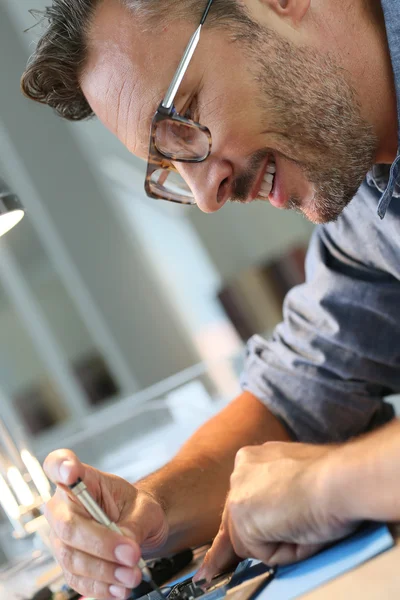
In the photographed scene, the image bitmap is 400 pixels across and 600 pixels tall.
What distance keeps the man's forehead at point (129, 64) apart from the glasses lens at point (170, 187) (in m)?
0.08

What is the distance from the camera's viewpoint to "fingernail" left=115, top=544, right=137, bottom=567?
0.65 m

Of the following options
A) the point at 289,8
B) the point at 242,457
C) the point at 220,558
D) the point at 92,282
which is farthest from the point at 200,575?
the point at 92,282

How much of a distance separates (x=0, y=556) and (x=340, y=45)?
1.04 meters

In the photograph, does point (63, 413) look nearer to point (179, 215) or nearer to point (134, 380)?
point (134, 380)

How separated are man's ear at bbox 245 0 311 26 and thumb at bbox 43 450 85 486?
2.03ft

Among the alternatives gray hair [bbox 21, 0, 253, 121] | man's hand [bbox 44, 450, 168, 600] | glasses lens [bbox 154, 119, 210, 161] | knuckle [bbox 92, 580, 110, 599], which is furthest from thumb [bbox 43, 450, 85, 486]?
gray hair [bbox 21, 0, 253, 121]

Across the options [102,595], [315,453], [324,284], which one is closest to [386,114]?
[324,284]

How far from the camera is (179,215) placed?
4.03 m

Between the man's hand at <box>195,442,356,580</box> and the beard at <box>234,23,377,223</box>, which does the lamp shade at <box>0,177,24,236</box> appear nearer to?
the beard at <box>234,23,377,223</box>

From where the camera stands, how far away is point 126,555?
656 millimetres

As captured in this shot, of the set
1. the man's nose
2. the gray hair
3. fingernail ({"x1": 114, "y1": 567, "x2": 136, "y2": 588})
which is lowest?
fingernail ({"x1": 114, "y1": 567, "x2": 136, "y2": 588})

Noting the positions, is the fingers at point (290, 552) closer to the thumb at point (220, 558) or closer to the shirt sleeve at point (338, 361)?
the thumb at point (220, 558)

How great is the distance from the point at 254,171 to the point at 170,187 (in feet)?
A: 0.52

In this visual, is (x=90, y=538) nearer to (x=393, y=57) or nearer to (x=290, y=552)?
(x=290, y=552)
